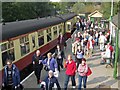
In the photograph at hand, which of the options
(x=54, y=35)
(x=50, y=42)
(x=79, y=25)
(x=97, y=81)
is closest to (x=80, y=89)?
(x=97, y=81)

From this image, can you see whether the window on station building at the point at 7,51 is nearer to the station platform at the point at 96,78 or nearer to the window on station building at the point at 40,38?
the station platform at the point at 96,78

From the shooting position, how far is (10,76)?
27.4 ft

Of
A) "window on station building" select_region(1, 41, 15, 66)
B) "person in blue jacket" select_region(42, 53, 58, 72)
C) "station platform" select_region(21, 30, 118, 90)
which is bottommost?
"station platform" select_region(21, 30, 118, 90)

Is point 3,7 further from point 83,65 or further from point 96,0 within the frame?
point 96,0

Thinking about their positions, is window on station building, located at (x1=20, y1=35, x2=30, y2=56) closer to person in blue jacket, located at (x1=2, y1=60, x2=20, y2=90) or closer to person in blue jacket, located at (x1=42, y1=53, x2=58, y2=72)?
person in blue jacket, located at (x1=42, y1=53, x2=58, y2=72)

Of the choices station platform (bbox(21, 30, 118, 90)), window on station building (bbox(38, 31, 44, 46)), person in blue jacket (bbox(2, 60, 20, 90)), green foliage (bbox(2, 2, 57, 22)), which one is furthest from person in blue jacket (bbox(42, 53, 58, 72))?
green foliage (bbox(2, 2, 57, 22))

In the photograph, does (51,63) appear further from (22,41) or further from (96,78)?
(96,78)

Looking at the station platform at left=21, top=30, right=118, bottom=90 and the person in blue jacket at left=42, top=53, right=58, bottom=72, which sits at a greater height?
the person in blue jacket at left=42, top=53, right=58, bottom=72

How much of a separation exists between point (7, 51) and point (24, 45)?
253 cm

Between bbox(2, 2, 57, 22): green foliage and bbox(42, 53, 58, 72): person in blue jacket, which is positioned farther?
bbox(2, 2, 57, 22): green foliage

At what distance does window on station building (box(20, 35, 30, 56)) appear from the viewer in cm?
1254

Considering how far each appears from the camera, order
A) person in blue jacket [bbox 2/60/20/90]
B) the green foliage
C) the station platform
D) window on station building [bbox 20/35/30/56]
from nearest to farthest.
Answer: person in blue jacket [bbox 2/60/20/90] → the station platform → window on station building [bbox 20/35/30/56] → the green foliage

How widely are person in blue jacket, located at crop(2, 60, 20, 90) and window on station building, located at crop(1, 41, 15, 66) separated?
169 cm

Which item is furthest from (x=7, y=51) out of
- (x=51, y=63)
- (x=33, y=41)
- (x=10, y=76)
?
(x=33, y=41)
